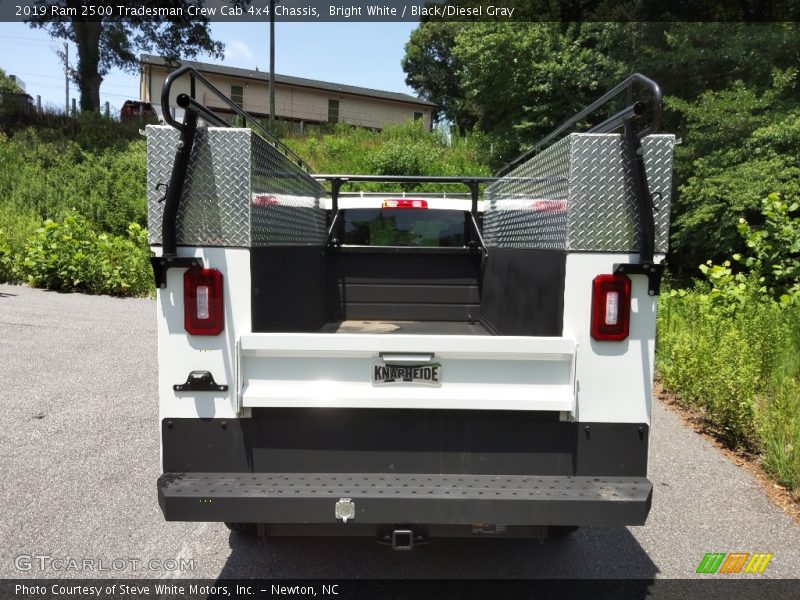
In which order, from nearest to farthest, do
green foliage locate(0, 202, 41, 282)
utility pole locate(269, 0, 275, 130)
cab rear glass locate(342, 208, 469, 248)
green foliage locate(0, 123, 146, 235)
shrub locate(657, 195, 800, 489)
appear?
1. shrub locate(657, 195, 800, 489)
2. cab rear glass locate(342, 208, 469, 248)
3. green foliage locate(0, 202, 41, 282)
4. green foliage locate(0, 123, 146, 235)
5. utility pole locate(269, 0, 275, 130)

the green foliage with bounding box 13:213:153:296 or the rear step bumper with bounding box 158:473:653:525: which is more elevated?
the green foliage with bounding box 13:213:153:296

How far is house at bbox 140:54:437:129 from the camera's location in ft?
132

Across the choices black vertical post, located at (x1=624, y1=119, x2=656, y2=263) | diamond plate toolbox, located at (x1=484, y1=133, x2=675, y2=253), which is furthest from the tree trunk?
black vertical post, located at (x1=624, y1=119, x2=656, y2=263)

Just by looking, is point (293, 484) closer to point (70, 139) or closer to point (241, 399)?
point (241, 399)

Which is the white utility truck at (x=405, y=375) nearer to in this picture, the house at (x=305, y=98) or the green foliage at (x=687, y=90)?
the green foliage at (x=687, y=90)

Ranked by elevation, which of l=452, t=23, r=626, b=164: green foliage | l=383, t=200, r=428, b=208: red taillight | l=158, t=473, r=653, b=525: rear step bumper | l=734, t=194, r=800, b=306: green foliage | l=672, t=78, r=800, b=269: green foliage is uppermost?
l=452, t=23, r=626, b=164: green foliage

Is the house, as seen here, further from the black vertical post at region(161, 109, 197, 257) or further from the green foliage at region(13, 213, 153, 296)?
the black vertical post at region(161, 109, 197, 257)

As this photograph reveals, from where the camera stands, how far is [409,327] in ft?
15.3

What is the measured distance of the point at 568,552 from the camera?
12.1 feet

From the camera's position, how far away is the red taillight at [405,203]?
5.71 m

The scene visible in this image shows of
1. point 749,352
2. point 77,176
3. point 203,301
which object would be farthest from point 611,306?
point 77,176

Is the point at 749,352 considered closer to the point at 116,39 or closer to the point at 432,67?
the point at 116,39

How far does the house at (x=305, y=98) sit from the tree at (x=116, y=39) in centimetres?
676

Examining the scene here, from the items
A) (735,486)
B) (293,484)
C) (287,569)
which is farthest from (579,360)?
(735,486)
